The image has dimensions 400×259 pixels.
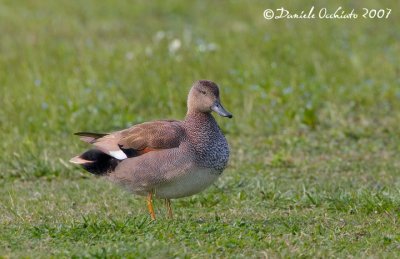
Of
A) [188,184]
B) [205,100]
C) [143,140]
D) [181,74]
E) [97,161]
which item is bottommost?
[188,184]

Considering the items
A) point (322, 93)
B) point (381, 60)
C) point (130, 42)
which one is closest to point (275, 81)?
point (322, 93)

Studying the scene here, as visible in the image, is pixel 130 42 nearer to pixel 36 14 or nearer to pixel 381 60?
pixel 36 14

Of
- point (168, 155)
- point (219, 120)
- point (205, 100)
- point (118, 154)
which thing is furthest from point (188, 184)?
point (219, 120)

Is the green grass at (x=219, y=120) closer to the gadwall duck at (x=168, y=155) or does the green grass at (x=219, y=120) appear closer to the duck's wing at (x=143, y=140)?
the gadwall duck at (x=168, y=155)

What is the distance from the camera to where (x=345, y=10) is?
46.9 ft

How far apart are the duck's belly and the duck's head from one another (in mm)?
564

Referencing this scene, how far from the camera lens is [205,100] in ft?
22.0

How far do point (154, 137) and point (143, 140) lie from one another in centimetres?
9

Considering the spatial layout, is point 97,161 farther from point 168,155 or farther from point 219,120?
point 219,120

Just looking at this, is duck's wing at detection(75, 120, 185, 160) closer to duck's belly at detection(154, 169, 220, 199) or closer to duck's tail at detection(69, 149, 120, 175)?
duck's tail at detection(69, 149, 120, 175)

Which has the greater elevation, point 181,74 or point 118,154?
point 181,74

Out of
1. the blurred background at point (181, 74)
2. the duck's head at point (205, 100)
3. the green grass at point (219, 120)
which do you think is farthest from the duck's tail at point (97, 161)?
the blurred background at point (181, 74)

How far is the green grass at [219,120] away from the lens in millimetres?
5734

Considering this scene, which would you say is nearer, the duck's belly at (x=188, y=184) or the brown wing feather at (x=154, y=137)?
the duck's belly at (x=188, y=184)
